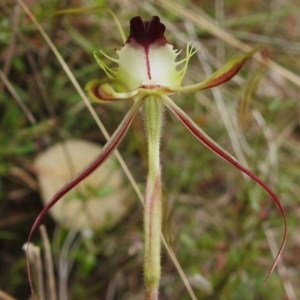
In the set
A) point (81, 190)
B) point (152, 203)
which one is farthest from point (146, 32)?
point (81, 190)

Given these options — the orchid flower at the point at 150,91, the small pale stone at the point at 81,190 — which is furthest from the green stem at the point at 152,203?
the small pale stone at the point at 81,190

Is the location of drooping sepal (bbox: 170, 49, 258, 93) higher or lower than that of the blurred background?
lower

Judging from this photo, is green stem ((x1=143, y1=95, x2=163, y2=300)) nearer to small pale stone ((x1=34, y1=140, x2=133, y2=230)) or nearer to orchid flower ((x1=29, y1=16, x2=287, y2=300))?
orchid flower ((x1=29, y1=16, x2=287, y2=300))

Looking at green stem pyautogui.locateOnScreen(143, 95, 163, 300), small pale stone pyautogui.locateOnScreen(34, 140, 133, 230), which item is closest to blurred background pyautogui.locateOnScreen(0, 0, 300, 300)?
small pale stone pyautogui.locateOnScreen(34, 140, 133, 230)

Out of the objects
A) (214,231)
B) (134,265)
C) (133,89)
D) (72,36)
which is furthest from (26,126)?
(133,89)

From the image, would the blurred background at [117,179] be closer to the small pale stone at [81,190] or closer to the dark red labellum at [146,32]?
the small pale stone at [81,190]
